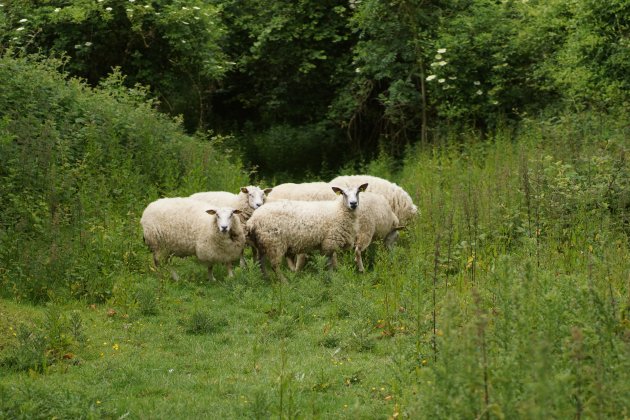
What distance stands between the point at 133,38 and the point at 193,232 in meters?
8.09

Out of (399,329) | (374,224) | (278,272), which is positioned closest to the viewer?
(399,329)

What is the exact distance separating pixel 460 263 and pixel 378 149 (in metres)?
9.73

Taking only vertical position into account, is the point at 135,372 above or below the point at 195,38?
below

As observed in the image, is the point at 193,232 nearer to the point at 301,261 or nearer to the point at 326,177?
the point at 301,261

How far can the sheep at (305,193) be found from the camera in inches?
484

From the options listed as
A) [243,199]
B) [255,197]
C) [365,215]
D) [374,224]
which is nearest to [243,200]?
[243,199]

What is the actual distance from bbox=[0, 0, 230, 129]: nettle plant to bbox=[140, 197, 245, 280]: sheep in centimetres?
688

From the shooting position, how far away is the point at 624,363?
15.1ft

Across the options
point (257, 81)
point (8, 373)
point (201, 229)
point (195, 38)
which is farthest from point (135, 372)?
point (257, 81)

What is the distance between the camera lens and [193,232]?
10906 mm

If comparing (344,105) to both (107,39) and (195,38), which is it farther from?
(107,39)

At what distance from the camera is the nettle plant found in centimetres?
1684

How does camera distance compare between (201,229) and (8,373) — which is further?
(201,229)

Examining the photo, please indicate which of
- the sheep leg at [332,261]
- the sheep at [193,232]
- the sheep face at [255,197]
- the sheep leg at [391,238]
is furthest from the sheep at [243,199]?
the sheep leg at [391,238]
